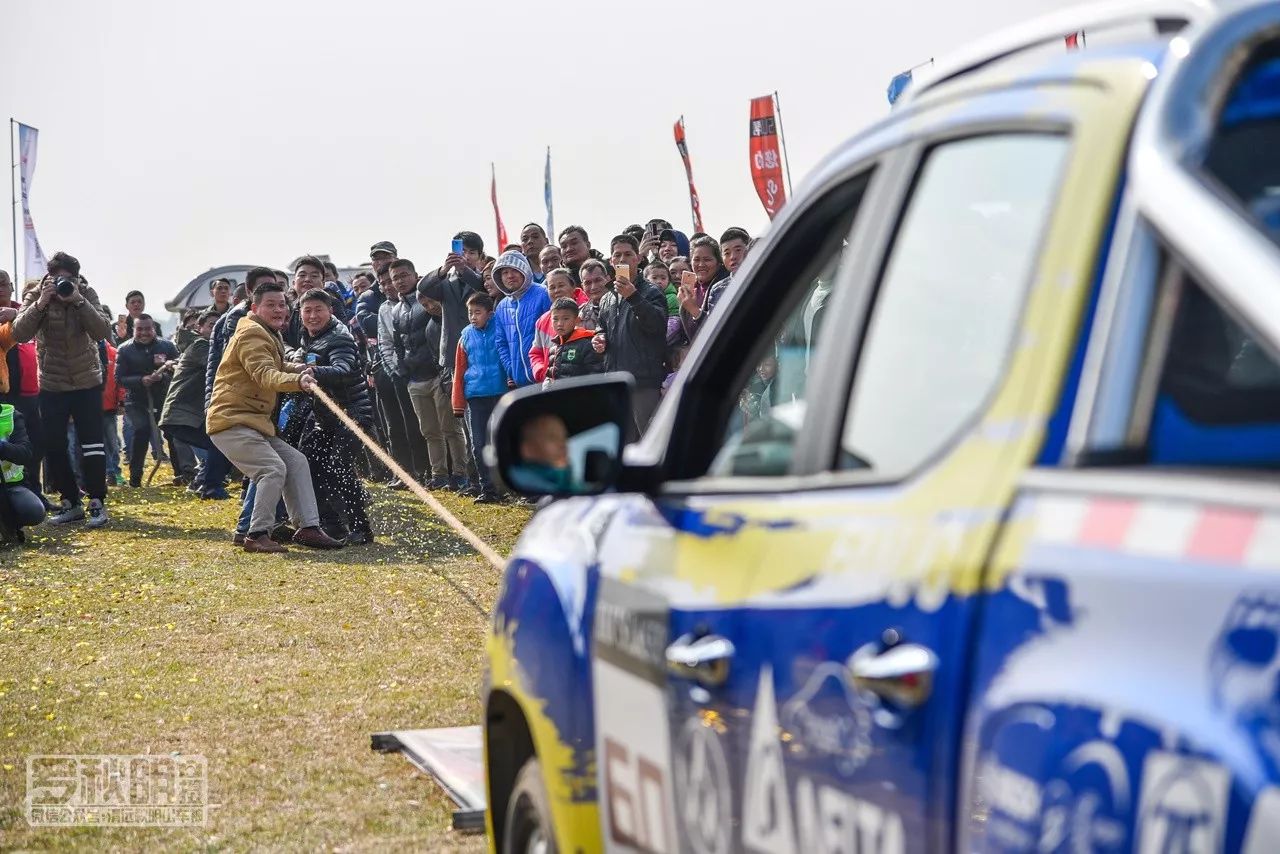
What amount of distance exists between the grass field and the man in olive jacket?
48cm

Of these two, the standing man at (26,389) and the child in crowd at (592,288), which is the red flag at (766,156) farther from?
the standing man at (26,389)

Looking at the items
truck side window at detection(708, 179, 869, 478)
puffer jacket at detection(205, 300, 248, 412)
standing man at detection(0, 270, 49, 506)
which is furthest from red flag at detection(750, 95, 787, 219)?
truck side window at detection(708, 179, 869, 478)

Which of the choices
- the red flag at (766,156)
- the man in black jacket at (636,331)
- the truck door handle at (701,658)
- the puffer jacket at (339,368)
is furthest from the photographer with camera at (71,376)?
the truck door handle at (701,658)

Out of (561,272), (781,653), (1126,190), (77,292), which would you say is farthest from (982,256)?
(77,292)

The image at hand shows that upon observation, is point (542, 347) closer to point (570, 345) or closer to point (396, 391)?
point (570, 345)

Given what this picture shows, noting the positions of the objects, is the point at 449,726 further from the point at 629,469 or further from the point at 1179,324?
the point at 1179,324

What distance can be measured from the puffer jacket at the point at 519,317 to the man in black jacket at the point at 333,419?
1.75m

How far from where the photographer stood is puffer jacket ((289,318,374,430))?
13000mm

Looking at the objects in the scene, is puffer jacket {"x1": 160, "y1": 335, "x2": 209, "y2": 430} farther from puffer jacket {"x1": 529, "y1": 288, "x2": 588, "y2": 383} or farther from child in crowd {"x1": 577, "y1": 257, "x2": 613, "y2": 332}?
child in crowd {"x1": 577, "y1": 257, "x2": 613, "y2": 332}

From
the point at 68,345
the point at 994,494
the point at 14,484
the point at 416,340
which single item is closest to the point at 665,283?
the point at 416,340

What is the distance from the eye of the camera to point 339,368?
13008 mm

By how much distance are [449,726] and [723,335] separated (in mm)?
4501

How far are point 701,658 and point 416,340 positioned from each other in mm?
15149

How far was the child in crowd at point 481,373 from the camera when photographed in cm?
1534
